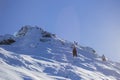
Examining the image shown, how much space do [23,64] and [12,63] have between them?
1.24 m

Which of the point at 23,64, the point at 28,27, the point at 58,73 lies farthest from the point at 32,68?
the point at 28,27

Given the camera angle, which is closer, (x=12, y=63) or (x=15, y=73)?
(x=15, y=73)

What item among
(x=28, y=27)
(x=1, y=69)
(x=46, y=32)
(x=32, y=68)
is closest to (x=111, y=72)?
(x=32, y=68)

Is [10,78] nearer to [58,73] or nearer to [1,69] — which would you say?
[1,69]

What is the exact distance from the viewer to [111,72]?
40.8 metres

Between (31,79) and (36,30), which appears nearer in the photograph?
(31,79)

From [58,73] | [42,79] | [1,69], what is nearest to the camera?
[1,69]

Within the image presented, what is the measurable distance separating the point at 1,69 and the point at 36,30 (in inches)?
2073

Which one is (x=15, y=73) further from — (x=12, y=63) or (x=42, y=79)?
(x=12, y=63)

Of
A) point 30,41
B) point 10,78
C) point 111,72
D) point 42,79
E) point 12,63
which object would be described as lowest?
point 10,78

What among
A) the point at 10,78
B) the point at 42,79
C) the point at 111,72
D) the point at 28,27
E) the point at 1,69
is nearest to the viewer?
the point at 10,78

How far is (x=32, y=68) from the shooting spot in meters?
25.9

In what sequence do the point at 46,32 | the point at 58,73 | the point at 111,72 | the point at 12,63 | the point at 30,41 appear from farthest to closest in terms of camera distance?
the point at 46,32, the point at 30,41, the point at 111,72, the point at 58,73, the point at 12,63

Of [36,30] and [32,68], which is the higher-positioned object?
[36,30]
